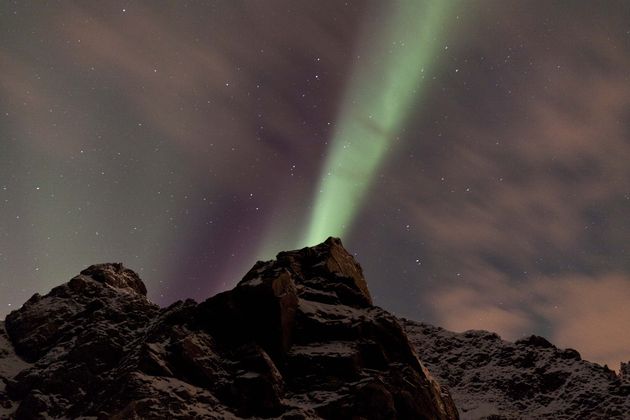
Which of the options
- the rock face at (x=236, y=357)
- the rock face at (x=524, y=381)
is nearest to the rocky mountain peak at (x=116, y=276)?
the rock face at (x=236, y=357)

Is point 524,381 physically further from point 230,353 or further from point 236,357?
point 236,357

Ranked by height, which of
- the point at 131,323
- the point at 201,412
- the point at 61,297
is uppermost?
the point at 61,297

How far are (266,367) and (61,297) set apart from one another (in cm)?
3626

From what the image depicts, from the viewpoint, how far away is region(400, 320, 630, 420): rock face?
144500 millimetres

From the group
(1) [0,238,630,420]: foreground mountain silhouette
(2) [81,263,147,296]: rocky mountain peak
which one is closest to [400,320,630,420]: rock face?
(2) [81,263,147,296]: rocky mountain peak

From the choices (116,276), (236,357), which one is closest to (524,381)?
(116,276)

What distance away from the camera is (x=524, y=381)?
163 m

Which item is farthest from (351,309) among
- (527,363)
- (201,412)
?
(527,363)

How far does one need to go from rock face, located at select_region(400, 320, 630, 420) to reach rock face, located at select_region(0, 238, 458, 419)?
102286 mm

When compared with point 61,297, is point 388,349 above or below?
below

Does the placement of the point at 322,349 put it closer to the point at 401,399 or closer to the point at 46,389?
the point at 401,399

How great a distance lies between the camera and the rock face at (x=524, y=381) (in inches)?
5689

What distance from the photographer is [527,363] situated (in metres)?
173

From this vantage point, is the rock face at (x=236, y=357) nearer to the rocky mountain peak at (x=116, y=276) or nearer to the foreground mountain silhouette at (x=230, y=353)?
the foreground mountain silhouette at (x=230, y=353)
